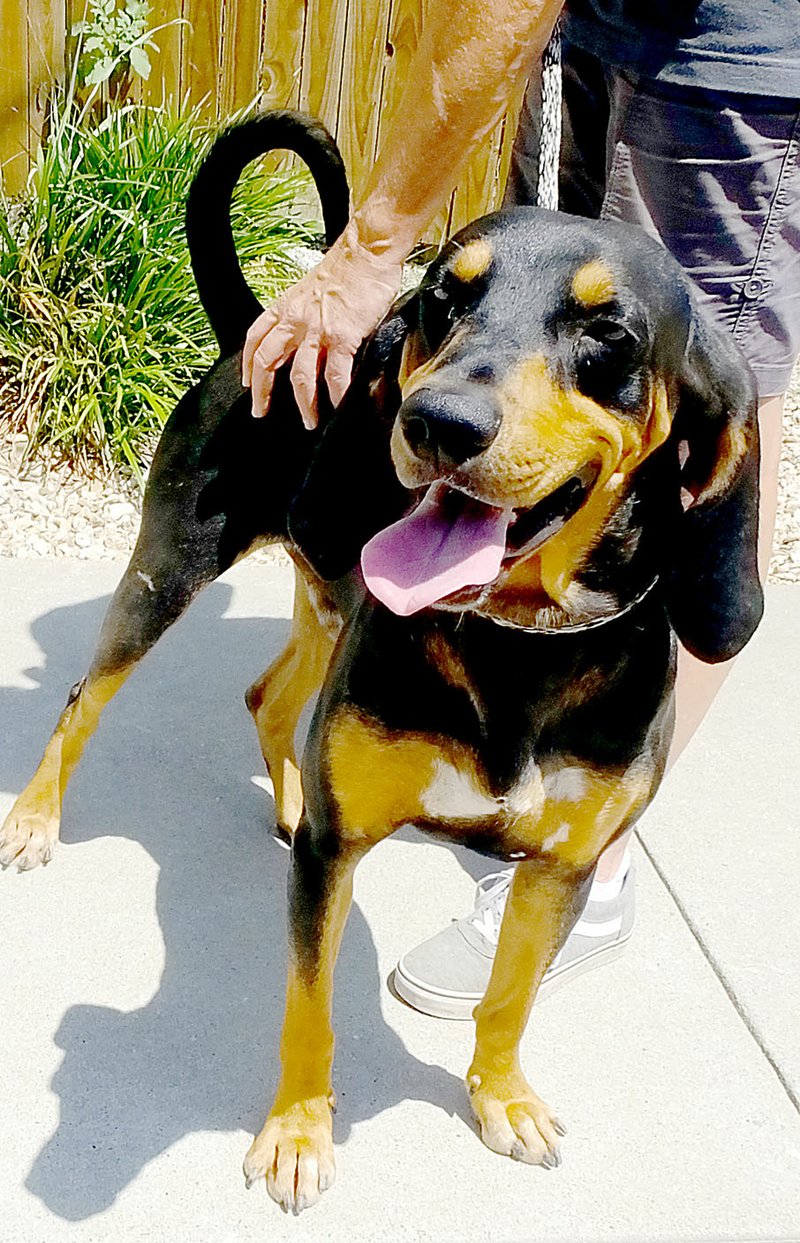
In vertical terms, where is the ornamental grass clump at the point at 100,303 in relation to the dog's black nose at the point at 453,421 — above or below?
below

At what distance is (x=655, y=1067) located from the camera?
2764 millimetres

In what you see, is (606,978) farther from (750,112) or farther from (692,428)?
(750,112)

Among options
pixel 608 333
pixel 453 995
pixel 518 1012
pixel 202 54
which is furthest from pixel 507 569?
pixel 202 54

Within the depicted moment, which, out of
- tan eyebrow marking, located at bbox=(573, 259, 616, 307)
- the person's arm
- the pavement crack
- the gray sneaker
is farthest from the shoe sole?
tan eyebrow marking, located at bbox=(573, 259, 616, 307)

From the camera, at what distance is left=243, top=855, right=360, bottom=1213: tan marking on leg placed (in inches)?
91.2

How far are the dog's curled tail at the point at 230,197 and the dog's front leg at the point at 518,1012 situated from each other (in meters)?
1.37

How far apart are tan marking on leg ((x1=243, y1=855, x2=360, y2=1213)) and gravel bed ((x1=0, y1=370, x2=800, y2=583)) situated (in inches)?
103

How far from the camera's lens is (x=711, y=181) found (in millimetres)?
2430

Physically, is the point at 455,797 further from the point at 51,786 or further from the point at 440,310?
the point at 51,786

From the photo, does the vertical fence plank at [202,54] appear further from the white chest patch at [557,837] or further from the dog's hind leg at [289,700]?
the white chest patch at [557,837]

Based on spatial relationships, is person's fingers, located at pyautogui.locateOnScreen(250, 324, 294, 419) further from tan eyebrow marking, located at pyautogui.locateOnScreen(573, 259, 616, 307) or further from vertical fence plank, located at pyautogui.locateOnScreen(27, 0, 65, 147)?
vertical fence plank, located at pyautogui.locateOnScreen(27, 0, 65, 147)

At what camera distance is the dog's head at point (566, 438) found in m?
1.73

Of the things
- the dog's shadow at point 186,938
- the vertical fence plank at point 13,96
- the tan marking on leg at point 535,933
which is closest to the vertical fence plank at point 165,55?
the vertical fence plank at point 13,96

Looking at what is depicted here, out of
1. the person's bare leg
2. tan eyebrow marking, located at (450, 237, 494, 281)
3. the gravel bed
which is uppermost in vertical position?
tan eyebrow marking, located at (450, 237, 494, 281)
